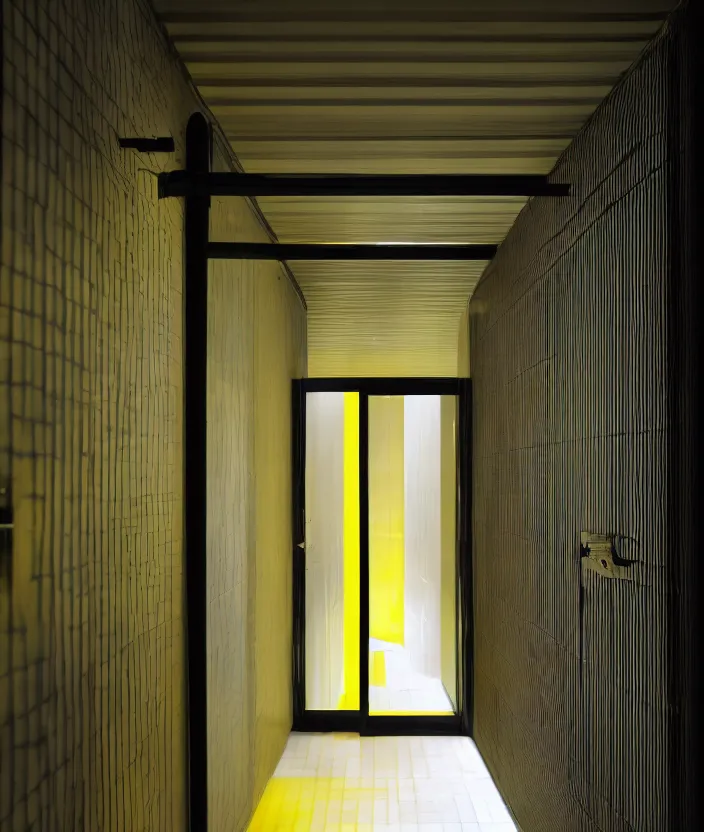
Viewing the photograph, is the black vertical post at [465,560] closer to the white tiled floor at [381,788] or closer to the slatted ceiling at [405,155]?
the white tiled floor at [381,788]

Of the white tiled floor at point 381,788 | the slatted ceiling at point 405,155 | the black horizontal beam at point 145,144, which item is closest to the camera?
the black horizontal beam at point 145,144

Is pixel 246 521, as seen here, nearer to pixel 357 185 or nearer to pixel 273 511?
pixel 273 511

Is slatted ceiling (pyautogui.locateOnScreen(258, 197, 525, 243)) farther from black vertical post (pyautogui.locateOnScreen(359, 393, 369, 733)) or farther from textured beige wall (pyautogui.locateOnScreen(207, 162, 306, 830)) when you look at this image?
black vertical post (pyautogui.locateOnScreen(359, 393, 369, 733))

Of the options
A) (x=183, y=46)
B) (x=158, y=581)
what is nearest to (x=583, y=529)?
(x=158, y=581)

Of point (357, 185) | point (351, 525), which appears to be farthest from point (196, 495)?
point (351, 525)

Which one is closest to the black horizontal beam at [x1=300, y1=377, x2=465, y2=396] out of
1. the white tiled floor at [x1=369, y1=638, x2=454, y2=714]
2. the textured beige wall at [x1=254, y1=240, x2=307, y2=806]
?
the textured beige wall at [x1=254, y1=240, x2=307, y2=806]

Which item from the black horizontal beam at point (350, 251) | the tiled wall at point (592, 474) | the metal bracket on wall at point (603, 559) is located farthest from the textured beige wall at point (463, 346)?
the metal bracket on wall at point (603, 559)

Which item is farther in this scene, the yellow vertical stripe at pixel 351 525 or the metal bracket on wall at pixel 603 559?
the yellow vertical stripe at pixel 351 525

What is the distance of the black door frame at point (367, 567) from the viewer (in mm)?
5316

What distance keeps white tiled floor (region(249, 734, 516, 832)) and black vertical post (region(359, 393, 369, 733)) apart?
0.28m

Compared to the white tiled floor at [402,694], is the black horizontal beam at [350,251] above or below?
above

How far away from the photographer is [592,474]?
2547 mm

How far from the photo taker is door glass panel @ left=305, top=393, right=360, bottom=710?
545 centimetres

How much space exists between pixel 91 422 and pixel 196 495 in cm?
92
